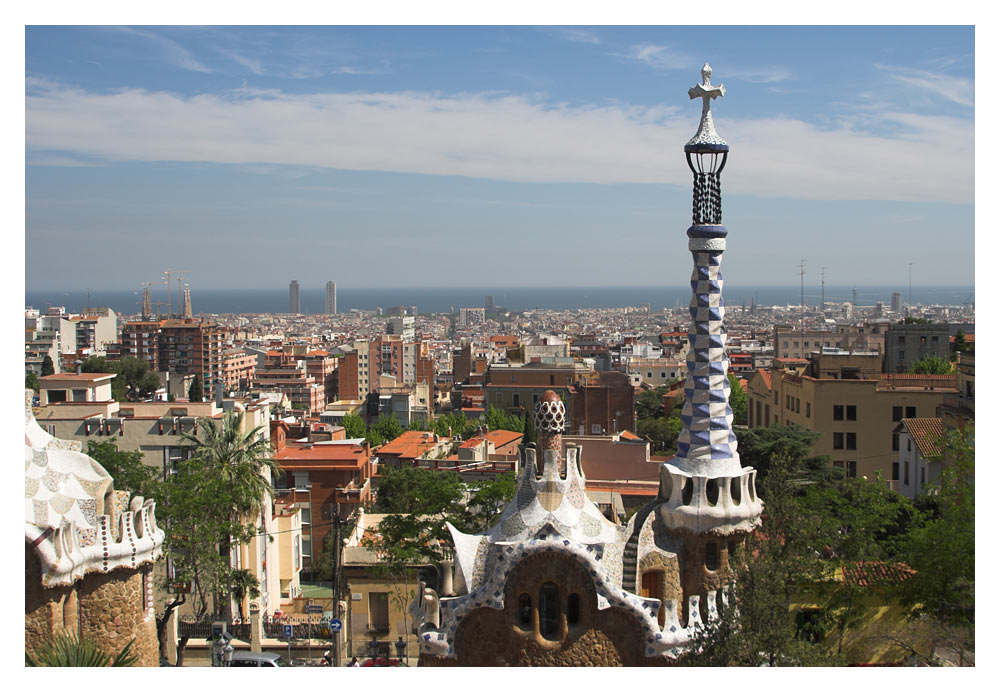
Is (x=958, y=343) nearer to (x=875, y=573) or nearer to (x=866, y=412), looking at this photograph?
(x=866, y=412)

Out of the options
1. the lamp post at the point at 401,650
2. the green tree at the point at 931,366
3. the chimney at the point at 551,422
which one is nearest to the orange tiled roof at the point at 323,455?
the lamp post at the point at 401,650

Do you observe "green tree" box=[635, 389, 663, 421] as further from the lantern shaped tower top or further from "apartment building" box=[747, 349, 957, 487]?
the lantern shaped tower top

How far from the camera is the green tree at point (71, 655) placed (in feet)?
27.8

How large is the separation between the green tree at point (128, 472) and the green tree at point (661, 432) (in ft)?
74.9

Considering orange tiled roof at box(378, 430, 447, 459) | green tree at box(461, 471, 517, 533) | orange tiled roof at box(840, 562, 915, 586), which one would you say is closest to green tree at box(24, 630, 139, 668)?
green tree at box(461, 471, 517, 533)

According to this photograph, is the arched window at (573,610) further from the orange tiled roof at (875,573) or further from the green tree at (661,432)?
the green tree at (661,432)

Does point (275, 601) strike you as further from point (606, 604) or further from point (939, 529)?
point (939, 529)

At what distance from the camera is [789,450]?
Answer: 21.6 metres

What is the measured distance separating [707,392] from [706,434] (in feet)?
1.45

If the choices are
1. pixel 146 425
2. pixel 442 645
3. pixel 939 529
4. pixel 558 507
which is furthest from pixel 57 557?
pixel 146 425

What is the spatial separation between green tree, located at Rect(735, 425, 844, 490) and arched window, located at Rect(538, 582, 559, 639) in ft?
43.0

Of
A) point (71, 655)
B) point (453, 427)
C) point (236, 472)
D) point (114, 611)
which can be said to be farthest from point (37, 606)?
point (453, 427)
